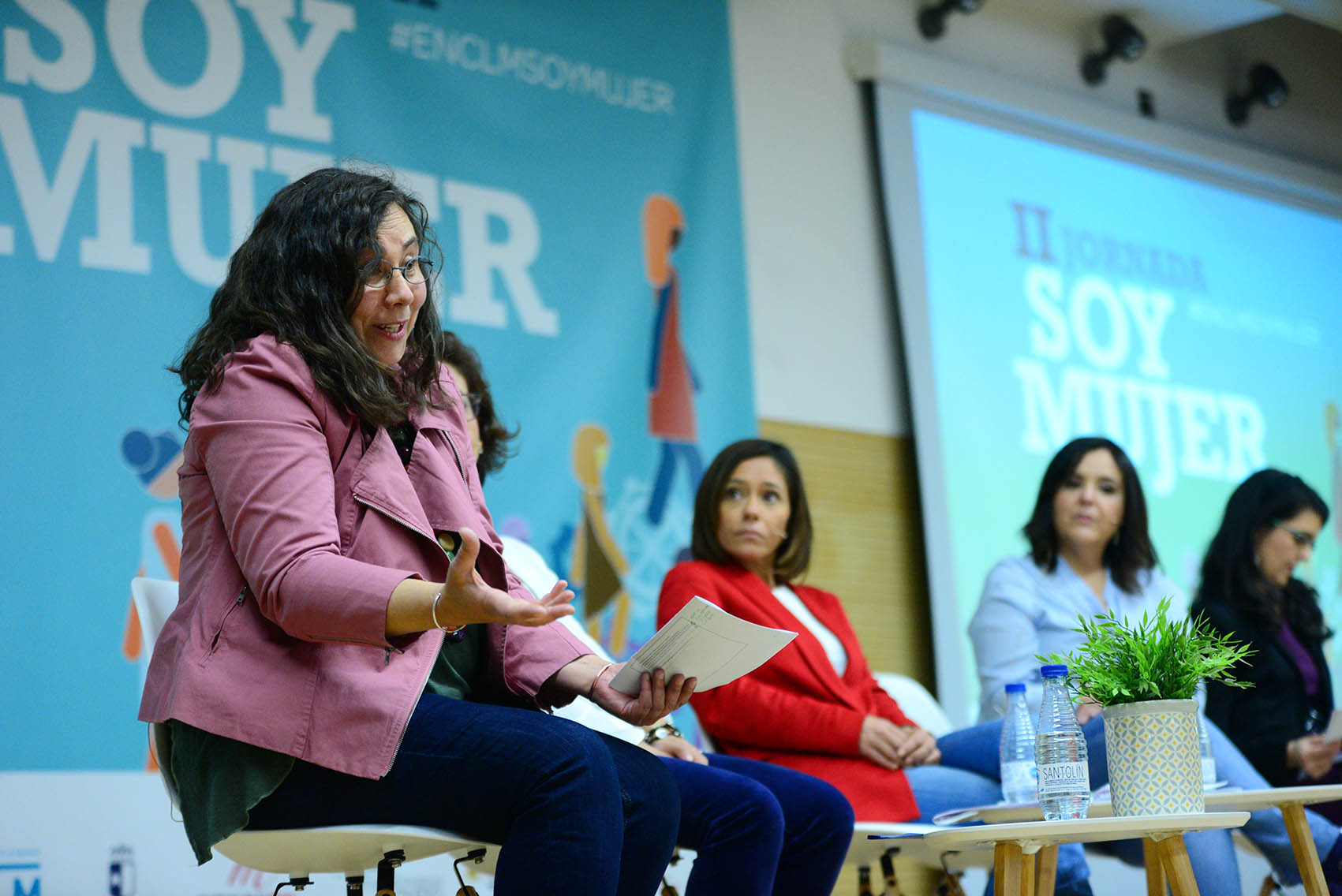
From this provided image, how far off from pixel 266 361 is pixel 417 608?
1.27ft

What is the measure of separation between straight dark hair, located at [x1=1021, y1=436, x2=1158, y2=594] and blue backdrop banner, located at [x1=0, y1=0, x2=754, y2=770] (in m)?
1.17

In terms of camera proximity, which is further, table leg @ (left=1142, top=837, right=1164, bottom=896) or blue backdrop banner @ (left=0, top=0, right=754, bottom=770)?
blue backdrop banner @ (left=0, top=0, right=754, bottom=770)

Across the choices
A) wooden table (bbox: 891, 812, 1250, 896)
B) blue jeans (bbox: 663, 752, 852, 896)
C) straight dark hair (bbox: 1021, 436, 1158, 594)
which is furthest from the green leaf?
straight dark hair (bbox: 1021, 436, 1158, 594)

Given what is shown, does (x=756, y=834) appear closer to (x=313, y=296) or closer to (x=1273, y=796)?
(x=1273, y=796)

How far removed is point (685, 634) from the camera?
183 centimetres

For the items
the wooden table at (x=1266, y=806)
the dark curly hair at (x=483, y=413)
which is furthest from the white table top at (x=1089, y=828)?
the dark curly hair at (x=483, y=413)

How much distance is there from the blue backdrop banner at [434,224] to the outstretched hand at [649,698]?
182 cm

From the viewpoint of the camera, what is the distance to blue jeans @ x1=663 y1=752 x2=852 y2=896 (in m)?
2.14

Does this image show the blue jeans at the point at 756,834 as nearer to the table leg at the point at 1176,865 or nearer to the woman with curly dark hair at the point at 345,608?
the woman with curly dark hair at the point at 345,608

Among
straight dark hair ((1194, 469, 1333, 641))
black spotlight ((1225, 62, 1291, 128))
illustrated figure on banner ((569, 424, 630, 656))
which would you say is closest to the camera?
straight dark hair ((1194, 469, 1333, 641))

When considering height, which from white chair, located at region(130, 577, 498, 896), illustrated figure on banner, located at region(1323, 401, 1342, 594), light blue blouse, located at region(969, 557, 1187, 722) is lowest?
white chair, located at region(130, 577, 498, 896)

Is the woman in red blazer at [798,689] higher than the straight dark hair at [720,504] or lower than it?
lower

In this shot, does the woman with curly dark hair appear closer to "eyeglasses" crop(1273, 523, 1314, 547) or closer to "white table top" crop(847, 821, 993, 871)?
"white table top" crop(847, 821, 993, 871)

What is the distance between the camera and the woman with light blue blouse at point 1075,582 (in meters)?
3.19
